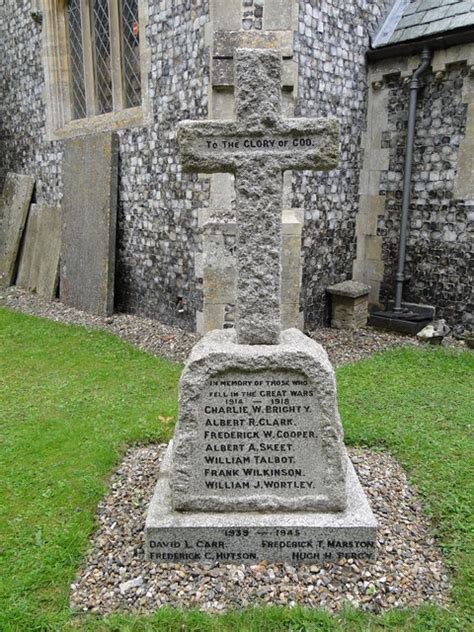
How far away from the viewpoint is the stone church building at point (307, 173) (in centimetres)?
590

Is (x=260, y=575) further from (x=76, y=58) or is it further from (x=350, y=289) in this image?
(x=76, y=58)

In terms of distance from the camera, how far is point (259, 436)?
2.85m

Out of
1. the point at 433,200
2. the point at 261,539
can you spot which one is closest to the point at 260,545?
the point at 261,539

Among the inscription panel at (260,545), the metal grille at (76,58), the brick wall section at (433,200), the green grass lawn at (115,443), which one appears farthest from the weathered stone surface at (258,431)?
the metal grille at (76,58)

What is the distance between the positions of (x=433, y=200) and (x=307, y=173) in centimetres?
181

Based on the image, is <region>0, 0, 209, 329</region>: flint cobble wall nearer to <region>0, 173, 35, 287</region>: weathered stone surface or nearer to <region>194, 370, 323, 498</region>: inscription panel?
<region>0, 173, 35, 287</region>: weathered stone surface

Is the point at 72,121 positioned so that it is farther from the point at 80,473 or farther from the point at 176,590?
the point at 176,590

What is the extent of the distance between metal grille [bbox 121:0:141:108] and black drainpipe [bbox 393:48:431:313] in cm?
395

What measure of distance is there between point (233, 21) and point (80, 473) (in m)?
4.67

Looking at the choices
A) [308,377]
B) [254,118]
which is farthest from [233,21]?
[308,377]

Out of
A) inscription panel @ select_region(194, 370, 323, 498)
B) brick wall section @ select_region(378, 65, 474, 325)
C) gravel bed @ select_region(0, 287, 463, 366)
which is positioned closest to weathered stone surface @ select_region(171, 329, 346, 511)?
inscription panel @ select_region(194, 370, 323, 498)

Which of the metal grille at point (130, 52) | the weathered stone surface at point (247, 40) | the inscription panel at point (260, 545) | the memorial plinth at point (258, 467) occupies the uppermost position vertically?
the metal grille at point (130, 52)

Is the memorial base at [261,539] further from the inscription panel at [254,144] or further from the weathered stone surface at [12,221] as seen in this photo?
the weathered stone surface at [12,221]

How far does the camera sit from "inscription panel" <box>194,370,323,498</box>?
2.79 metres
